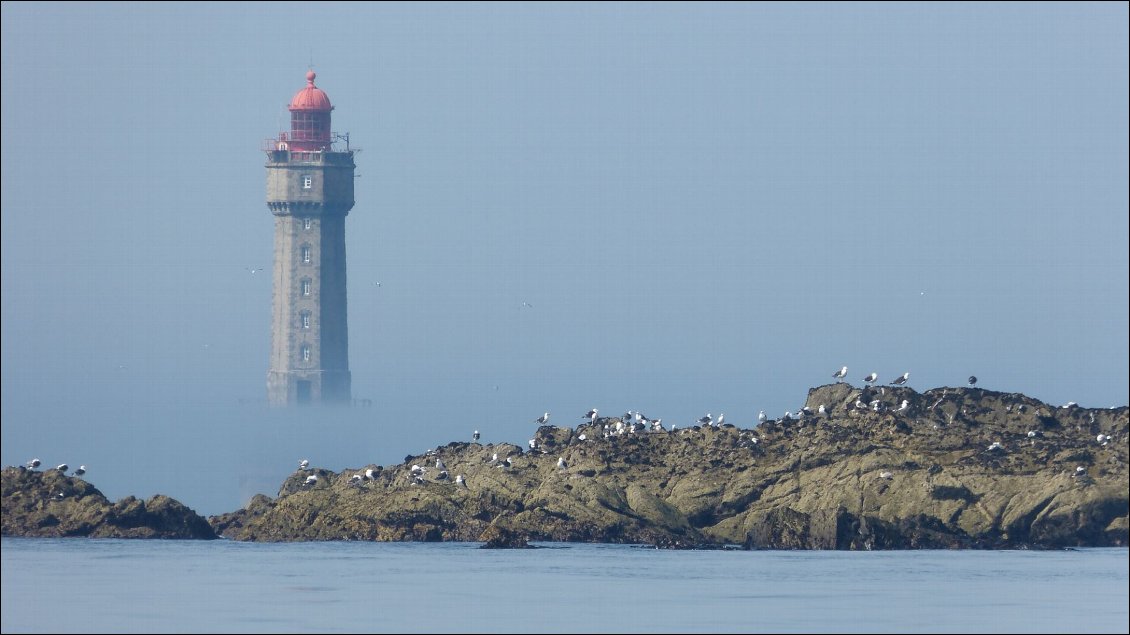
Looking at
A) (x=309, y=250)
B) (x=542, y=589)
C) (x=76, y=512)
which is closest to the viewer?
(x=542, y=589)

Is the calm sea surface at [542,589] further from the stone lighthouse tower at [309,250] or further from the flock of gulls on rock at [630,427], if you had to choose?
the stone lighthouse tower at [309,250]

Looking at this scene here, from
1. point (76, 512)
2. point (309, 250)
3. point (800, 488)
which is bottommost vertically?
point (76, 512)

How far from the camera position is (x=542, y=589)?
51.2 meters

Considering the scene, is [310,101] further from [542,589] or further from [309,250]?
[542,589]

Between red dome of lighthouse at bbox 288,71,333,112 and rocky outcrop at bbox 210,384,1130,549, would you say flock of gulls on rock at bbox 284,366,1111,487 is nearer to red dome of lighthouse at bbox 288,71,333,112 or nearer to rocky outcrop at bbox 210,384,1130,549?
rocky outcrop at bbox 210,384,1130,549

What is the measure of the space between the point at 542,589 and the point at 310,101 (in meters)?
83.8

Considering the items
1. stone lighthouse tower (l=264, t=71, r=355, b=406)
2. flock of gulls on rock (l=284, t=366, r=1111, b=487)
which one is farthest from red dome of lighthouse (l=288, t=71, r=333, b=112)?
flock of gulls on rock (l=284, t=366, r=1111, b=487)

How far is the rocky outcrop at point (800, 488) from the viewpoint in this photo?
2264 inches

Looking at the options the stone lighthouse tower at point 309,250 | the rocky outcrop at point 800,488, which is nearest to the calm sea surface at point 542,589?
the rocky outcrop at point 800,488

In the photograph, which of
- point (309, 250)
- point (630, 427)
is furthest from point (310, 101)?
point (630, 427)

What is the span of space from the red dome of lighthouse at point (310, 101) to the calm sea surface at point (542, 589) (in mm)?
74089

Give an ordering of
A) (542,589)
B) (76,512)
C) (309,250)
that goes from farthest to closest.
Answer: (309,250), (76,512), (542,589)

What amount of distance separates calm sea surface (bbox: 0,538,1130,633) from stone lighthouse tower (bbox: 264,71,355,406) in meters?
72.4

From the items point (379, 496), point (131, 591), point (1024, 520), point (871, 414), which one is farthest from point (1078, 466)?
point (131, 591)
